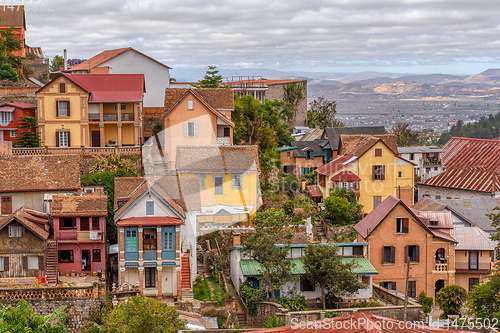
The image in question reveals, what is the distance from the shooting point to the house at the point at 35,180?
39.4m

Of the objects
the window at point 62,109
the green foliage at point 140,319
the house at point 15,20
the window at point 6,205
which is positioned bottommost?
the green foliage at point 140,319

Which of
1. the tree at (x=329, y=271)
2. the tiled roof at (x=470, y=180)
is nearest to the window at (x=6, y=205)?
the tree at (x=329, y=271)

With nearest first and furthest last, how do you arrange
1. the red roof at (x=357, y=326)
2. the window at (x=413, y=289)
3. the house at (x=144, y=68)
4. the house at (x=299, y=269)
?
1. the red roof at (x=357, y=326)
2. the house at (x=299, y=269)
3. the window at (x=413, y=289)
4. the house at (x=144, y=68)

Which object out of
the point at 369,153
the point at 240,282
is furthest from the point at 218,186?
the point at 369,153

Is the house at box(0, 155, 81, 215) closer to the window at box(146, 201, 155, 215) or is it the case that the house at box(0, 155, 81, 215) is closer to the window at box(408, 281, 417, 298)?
the window at box(146, 201, 155, 215)

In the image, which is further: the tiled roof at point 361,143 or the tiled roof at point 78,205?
the tiled roof at point 361,143

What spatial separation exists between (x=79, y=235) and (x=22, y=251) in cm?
323

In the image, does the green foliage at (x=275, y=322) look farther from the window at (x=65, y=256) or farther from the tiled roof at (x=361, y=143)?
the tiled roof at (x=361, y=143)

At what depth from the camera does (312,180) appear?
57781mm

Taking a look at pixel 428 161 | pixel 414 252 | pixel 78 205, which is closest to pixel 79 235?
pixel 78 205

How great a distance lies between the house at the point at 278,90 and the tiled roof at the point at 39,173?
33.2 meters

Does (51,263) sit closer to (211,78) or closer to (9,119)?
(9,119)

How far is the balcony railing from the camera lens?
3625 centimetres

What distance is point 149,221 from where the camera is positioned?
35156 millimetres
